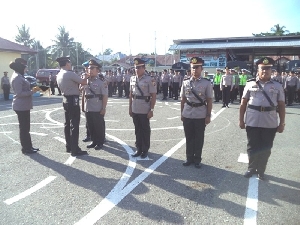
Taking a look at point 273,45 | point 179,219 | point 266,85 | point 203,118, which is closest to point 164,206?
point 179,219

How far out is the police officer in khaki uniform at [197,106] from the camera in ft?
15.9

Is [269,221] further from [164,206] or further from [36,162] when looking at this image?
[36,162]

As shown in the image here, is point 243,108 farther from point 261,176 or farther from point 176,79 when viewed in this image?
point 176,79

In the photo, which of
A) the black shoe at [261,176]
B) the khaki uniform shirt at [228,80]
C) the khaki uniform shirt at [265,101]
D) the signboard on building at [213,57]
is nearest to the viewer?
the khaki uniform shirt at [265,101]

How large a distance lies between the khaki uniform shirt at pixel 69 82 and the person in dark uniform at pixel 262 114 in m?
3.25

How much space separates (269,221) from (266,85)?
82.8 inches

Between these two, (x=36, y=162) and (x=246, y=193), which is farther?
(x=36, y=162)

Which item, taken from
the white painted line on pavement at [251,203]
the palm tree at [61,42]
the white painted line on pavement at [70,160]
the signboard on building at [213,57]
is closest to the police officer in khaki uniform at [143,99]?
the white painted line on pavement at [70,160]

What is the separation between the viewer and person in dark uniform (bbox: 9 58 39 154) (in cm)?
557

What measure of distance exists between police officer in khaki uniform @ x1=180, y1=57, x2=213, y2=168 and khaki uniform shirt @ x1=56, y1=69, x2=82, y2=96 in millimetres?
2222

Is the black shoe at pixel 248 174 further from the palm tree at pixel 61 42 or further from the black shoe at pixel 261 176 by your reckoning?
the palm tree at pixel 61 42

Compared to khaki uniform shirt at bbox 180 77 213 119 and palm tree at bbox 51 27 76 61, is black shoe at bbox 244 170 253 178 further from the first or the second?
palm tree at bbox 51 27 76 61

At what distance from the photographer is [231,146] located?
6137 mm

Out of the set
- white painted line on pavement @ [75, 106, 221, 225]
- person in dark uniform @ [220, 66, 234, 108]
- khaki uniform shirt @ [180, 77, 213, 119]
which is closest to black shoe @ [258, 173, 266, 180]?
khaki uniform shirt @ [180, 77, 213, 119]
